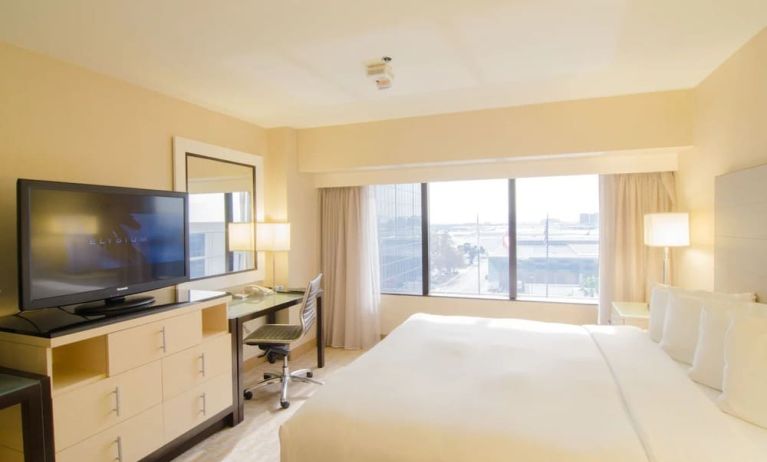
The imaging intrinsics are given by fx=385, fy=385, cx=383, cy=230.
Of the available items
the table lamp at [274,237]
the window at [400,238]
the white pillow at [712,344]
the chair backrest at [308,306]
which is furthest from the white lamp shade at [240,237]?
the white pillow at [712,344]

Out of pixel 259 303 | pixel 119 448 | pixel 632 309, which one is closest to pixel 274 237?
pixel 259 303

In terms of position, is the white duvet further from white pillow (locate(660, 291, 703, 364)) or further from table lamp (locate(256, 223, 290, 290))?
table lamp (locate(256, 223, 290, 290))

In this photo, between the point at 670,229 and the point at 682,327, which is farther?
the point at 670,229

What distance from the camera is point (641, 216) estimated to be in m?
3.64

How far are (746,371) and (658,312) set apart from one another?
92 centimetres

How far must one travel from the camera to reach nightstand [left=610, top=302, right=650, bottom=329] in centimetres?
306

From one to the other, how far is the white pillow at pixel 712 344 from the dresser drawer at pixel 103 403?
116 inches

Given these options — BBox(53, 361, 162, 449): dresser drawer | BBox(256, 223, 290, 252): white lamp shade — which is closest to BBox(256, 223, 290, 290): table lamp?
BBox(256, 223, 290, 252): white lamp shade

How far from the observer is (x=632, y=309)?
3.28 m

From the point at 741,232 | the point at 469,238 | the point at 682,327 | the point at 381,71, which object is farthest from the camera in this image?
the point at 469,238

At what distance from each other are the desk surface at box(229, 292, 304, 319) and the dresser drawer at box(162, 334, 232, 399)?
0.78 feet

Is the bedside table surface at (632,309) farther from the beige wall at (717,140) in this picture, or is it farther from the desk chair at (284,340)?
the desk chair at (284,340)

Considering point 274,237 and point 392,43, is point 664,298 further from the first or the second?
point 274,237

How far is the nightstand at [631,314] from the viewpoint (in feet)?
10.0
